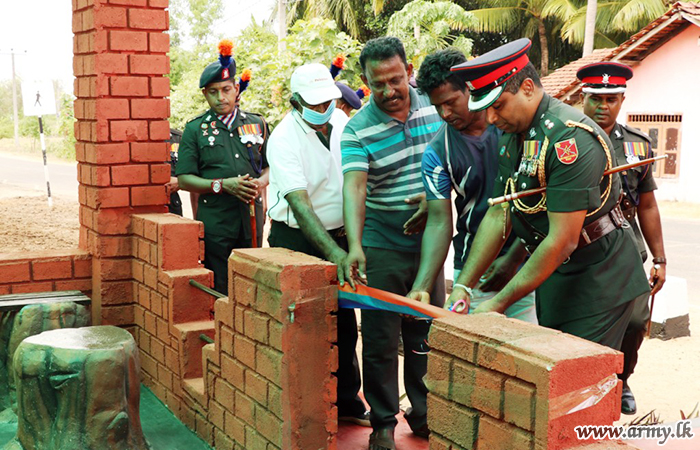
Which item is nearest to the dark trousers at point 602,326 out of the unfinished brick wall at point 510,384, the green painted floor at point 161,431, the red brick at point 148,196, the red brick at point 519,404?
the unfinished brick wall at point 510,384

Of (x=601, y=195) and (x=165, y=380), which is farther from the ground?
(x=601, y=195)

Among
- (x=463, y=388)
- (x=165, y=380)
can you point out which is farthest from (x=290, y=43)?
(x=463, y=388)

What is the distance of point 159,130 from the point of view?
16.1ft

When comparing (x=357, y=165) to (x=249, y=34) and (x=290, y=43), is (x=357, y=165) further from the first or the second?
(x=249, y=34)

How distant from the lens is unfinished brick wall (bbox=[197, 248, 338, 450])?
10.3 feet

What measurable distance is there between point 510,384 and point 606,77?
2.96m

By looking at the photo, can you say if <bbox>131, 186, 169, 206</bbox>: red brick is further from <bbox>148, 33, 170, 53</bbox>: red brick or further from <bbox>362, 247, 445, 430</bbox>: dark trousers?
<bbox>362, 247, 445, 430</bbox>: dark trousers

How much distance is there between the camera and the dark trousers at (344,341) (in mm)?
4230

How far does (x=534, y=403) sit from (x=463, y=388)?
1.01 ft

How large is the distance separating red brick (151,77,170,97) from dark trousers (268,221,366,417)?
1234 millimetres

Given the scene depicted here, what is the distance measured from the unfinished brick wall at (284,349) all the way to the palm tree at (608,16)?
23056 millimetres

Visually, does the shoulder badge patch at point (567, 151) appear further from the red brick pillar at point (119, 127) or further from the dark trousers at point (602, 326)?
the red brick pillar at point (119, 127)

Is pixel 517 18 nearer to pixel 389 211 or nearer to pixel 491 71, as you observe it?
pixel 389 211

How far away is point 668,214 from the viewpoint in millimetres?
17906
